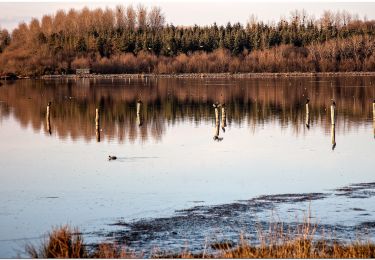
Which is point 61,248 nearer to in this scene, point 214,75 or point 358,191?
point 358,191

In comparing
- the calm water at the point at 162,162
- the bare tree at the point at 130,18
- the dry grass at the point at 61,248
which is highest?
the bare tree at the point at 130,18

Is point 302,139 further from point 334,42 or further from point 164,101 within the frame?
point 334,42

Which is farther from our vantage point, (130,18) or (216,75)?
(130,18)

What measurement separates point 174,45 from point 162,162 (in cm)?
12531

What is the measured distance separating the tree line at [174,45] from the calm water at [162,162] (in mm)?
88086

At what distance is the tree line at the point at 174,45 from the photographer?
14925 cm

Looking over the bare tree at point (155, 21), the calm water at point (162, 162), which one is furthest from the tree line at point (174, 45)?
the calm water at point (162, 162)

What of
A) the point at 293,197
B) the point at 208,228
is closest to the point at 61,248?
the point at 208,228

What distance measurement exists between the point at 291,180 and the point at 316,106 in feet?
124

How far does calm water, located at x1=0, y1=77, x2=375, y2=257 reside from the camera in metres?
22.1

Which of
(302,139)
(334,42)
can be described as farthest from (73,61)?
(302,139)

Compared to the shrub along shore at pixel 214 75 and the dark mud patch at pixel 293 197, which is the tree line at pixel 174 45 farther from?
the dark mud patch at pixel 293 197

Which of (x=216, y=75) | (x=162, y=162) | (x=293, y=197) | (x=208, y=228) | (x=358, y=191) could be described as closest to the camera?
(x=208, y=228)

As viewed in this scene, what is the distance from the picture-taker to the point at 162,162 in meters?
32.8
